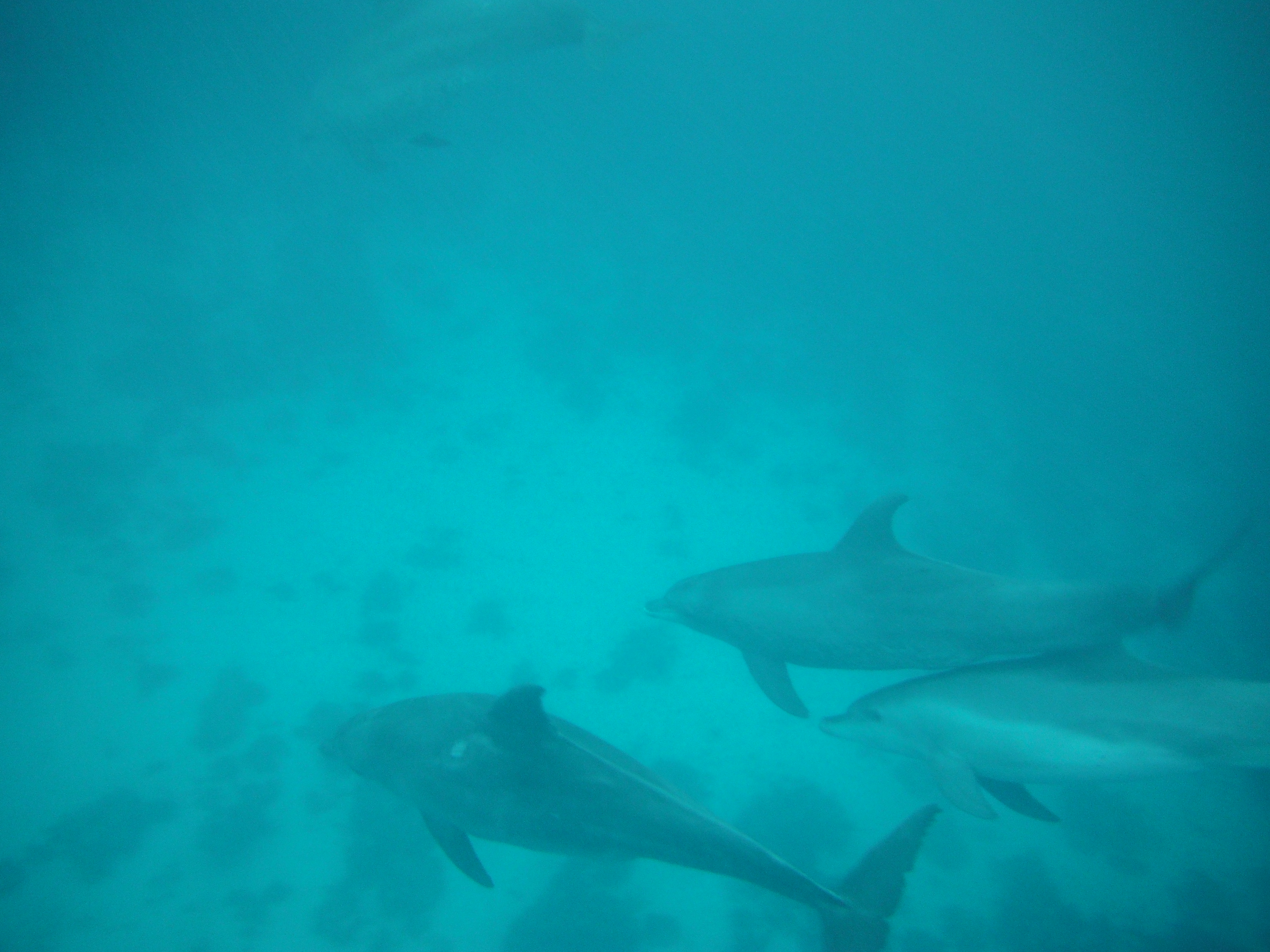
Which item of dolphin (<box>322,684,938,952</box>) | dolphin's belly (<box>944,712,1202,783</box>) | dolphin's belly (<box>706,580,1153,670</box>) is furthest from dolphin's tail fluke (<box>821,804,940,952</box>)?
dolphin's belly (<box>706,580,1153,670</box>)

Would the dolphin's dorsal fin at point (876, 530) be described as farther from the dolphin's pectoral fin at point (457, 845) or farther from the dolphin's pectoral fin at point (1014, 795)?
the dolphin's pectoral fin at point (457, 845)

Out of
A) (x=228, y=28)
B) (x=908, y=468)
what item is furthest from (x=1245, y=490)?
(x=228, y=28)

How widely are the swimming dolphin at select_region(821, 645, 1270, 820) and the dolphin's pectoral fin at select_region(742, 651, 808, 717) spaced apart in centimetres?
98

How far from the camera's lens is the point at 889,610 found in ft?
17.9

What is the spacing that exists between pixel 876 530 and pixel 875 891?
3244 millimetres

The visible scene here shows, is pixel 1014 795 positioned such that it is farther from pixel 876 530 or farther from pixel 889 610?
pixel 876 530

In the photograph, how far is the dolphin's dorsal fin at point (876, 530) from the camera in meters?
5.78

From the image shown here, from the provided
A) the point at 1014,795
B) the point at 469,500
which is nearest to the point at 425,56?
the point at 469,500

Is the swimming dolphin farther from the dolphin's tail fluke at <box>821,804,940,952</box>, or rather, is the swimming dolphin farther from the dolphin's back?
the dolphin's tail fluke at <box>821,804,940,952</box>

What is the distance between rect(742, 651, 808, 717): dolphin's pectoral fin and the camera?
652cm

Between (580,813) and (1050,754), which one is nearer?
(580,813)

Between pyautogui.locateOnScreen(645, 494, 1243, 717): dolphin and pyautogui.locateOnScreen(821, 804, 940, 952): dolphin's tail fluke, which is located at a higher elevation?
pyautogui.locateOnScreen(645, 494, 1243, 717): dolphin

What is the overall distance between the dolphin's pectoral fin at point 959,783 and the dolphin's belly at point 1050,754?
0.30ft

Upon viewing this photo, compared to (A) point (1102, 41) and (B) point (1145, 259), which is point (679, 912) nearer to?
(A) point (1102, 41)
